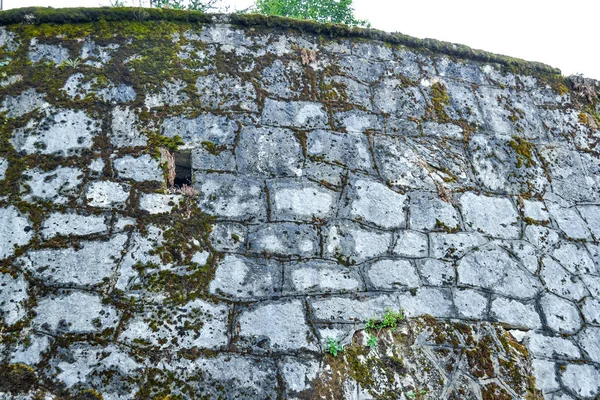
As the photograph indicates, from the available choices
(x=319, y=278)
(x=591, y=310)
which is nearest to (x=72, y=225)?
(x=319, y=278)

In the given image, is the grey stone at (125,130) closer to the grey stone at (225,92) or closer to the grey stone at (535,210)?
the grey stone at (225,92)

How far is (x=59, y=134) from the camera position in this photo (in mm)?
2469

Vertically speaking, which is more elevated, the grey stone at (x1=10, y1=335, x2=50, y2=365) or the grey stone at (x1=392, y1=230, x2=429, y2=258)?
the grey stone at (x1=392, y1=230, x2=429, y2=258)

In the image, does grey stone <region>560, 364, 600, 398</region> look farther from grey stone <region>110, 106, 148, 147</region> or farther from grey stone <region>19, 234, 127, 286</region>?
grey stone <region>110, 106, 148, 147</region>

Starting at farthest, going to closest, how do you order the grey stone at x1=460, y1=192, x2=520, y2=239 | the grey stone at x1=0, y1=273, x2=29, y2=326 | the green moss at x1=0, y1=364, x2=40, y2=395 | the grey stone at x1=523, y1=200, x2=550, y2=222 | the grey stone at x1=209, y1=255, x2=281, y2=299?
1. the grey stone at x1=523, y1=200, x2=550, y2=222
2. the grey stone at x1=460, y1=192, x2=520, y2=239
3. the grey stone at x1=209, y1=255, x2=281, y2=299
4. the grey stone at x1=0, y1=273, x2=29, y2=326
5. the green moss at x1=0, y1=364, x2=40, y2=395

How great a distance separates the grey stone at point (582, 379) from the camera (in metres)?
2.56

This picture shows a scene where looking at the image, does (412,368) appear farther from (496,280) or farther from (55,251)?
(55,251)

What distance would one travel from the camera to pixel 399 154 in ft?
9.62

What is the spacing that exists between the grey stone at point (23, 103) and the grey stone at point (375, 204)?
5.40 ft

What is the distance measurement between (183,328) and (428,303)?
48.1 inches

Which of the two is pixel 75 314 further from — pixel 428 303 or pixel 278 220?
pixel 428 303

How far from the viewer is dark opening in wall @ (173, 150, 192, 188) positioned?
2607 millimetres

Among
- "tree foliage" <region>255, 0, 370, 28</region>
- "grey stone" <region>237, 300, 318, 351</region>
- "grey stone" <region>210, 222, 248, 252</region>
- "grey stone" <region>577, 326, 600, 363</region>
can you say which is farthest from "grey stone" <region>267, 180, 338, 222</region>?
"tree foliage" <region>255, 0, 370, 28</region>

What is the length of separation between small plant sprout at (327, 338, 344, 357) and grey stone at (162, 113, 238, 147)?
3.75 ft
